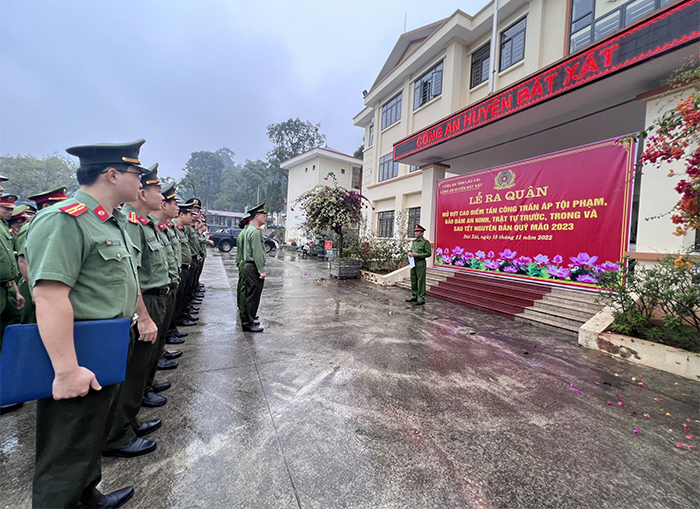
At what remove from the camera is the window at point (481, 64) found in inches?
388

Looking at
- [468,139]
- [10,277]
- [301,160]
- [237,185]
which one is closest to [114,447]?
[10,277]

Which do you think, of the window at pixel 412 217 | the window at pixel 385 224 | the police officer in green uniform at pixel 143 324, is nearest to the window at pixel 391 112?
the window at pixel 385 224

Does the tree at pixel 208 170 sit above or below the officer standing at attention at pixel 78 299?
above

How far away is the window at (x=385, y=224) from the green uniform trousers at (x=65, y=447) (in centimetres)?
1259

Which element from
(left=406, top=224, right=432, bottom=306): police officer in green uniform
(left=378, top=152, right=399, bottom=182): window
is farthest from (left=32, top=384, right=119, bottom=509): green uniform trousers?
(left=378, top=152, right=399, bottom=182): window

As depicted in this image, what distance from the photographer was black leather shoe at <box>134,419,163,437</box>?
6.31ft

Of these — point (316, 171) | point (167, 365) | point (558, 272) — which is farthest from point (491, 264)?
point (316, 171)

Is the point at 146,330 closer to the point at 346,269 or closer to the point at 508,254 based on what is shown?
the point at 508,254

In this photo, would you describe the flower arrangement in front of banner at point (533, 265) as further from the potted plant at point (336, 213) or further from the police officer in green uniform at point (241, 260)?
the police officer in green uniform at point (241, 260)

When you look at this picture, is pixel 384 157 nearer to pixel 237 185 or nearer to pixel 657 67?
pixel 657 67

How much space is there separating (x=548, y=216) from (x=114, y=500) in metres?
6.41

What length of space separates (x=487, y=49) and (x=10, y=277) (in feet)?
40.7

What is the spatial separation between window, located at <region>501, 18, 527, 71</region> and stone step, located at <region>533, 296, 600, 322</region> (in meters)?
7.49

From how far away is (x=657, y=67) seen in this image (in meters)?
3.89
